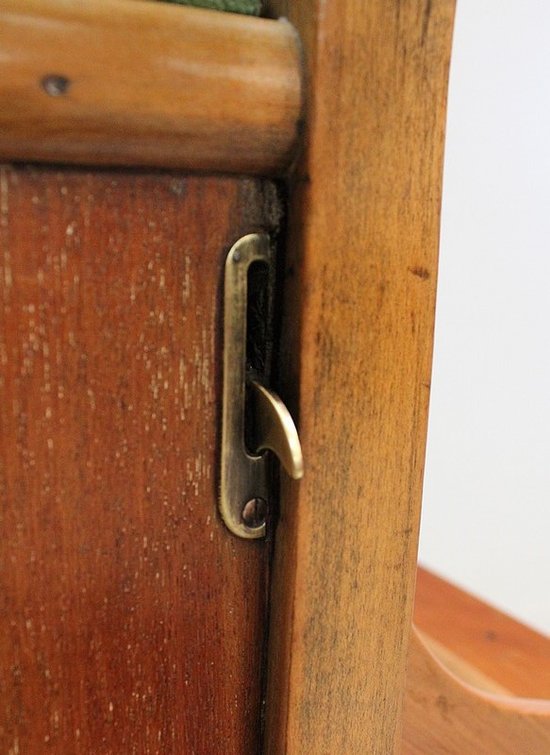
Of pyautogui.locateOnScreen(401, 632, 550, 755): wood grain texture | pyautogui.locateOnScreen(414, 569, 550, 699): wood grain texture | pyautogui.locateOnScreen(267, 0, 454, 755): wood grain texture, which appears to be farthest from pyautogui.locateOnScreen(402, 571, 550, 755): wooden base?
pyautogui.locateOnScreen(414, 569, 550, 699): wood grain texture

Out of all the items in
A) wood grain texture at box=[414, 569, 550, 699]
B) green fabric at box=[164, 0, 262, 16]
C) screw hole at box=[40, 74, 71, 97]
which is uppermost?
green fabric at box=[164, 0, 262, 16]

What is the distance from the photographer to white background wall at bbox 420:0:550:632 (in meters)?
1.42

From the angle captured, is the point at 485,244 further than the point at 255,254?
Yes

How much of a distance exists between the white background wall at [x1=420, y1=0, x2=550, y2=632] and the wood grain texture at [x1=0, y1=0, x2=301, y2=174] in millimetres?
1174

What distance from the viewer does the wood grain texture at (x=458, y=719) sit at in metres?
0.55

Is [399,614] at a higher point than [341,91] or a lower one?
lower

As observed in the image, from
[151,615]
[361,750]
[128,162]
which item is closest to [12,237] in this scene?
[128,162]

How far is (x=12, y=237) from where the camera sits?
297mm

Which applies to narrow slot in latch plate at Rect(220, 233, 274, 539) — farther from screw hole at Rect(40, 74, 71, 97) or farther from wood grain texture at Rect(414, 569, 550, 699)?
wood grain texture at Rect(414, 569, 550, 699)

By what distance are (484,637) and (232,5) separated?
1.19 metres

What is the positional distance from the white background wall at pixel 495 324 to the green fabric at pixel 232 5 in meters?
1.15

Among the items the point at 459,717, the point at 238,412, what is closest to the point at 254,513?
the point at 238,412

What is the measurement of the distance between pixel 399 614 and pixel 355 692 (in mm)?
45

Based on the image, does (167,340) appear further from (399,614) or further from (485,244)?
(485,244)
